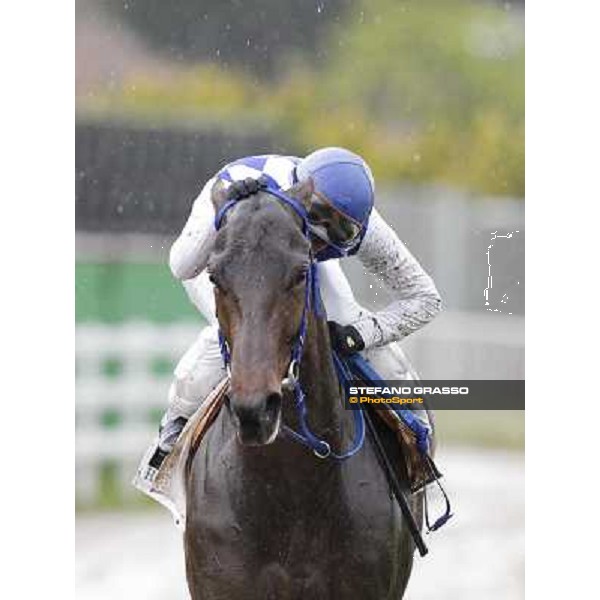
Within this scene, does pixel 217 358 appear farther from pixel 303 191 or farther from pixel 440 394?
pixel 440 394

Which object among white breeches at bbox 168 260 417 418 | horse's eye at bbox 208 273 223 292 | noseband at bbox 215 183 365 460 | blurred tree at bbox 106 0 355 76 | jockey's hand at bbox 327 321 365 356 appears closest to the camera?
horse's eye at bbox 208 273 223 292

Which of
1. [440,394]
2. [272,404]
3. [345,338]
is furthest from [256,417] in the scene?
[440,394]

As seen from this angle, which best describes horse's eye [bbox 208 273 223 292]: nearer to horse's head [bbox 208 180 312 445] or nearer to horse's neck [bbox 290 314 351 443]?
horse's head [bbox 208 180 312 445]

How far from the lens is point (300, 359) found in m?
3.57

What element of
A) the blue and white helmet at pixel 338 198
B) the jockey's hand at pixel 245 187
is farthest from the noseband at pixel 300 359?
the blue and white helmet at pixel 338 198

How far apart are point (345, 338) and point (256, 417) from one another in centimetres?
84

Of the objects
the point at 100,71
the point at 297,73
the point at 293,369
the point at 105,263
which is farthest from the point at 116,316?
the point at 293,369

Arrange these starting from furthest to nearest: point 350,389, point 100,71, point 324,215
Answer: point 100,71, point 350,389, point 324,215

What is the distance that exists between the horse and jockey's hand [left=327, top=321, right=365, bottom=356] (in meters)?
0.17

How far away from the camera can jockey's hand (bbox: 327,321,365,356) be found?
3932mm

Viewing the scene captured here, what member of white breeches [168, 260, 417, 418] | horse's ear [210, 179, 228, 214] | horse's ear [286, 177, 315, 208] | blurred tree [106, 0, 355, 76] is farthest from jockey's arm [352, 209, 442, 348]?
blurred tree [106, 0, 355, 76]
